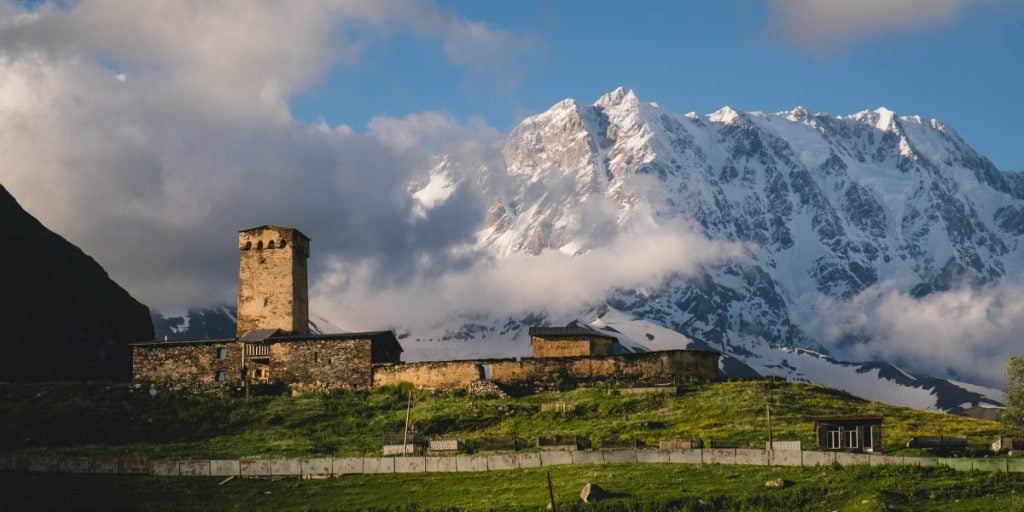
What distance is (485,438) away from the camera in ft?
279

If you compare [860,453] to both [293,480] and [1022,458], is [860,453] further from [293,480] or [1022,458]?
[293,480]

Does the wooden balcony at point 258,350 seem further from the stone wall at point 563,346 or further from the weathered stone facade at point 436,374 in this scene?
the stone wall at point 563,346

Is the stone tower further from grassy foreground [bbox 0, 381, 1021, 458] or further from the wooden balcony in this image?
grassy foreground [bbox 0, 381, 1021, 458]

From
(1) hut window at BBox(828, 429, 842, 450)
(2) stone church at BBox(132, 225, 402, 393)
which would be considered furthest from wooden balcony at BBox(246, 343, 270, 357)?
(1) hut window at BBox(828, 429, 842, 450)

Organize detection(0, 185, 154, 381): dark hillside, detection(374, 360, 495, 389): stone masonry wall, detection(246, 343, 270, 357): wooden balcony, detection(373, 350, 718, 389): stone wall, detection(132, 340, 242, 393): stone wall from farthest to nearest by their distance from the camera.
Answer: detection(0, 185, 154, 381): dark hillside
detection(246, 343, 270, 357): wooden balcony
detection(132, 340, 242, 393): stone wall
detection(374, 360, 495, 389): stone masonry wall
detection(373, 350, 718, 389): stone wall

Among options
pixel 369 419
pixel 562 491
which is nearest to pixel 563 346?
pixel 369 419

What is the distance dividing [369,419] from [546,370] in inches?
625

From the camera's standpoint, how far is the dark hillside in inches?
6845

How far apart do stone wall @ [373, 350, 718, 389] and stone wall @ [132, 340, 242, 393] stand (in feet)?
40.7

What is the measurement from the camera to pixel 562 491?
6956cm

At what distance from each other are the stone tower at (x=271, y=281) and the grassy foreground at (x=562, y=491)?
3595cm

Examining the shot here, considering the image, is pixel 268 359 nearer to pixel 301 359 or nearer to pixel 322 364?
pixel 301 359

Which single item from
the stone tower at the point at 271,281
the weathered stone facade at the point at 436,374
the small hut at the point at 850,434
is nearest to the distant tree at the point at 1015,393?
the small hut at the point at 850,434

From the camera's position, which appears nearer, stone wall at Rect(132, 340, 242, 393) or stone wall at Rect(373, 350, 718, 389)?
stone wall at Rect(373, 350, 718, 389)
